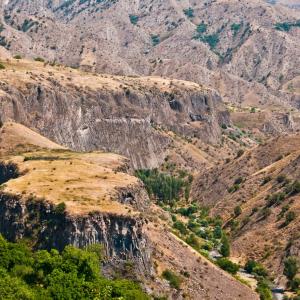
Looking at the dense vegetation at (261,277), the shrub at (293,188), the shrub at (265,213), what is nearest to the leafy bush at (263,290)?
the dense vegetation at (261,277)

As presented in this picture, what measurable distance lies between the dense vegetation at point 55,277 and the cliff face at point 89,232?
5632 millimetres

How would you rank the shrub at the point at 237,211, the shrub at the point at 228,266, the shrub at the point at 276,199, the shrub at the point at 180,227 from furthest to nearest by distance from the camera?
the shrub at the point at 237,211, the shrub at the point at 276,199, the shrub at the point at 180,227, the shrub at the point at 228,266

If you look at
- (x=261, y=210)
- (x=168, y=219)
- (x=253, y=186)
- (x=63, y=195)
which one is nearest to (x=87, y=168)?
(x=63, y=195)

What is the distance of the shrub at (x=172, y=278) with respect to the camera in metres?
102

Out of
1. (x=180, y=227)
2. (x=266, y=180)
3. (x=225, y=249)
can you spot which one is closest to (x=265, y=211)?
(x=225, y=249)

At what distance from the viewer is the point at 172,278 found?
337 feet

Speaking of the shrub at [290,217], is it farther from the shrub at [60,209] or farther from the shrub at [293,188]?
the shrub at [60,209]

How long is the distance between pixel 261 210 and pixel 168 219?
2427 cm

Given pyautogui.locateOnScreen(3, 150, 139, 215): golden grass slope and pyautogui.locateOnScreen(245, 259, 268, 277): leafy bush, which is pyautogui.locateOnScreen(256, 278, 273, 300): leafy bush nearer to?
pyautogui.locateOnScreen(245, 259, 268, 277): leafy bush

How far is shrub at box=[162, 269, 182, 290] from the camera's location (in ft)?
334

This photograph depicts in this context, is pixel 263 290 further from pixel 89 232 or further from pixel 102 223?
pixel 89 232

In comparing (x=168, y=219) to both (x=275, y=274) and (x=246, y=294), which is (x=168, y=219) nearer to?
(x=275, y=274)

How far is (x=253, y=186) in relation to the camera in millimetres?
186875

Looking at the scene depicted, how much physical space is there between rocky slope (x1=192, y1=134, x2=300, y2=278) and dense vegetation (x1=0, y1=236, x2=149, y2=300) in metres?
58.8
